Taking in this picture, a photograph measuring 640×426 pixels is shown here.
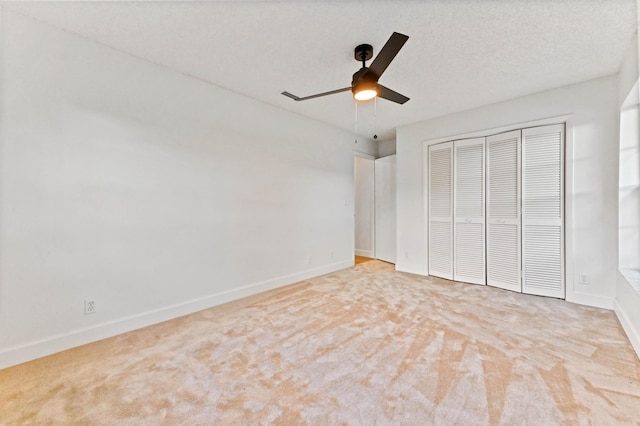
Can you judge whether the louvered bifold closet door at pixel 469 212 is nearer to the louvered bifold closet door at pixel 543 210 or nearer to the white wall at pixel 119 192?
the louvered bifold closet door at pixel 543 210

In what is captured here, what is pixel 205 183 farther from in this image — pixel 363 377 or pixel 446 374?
pixel 446 374

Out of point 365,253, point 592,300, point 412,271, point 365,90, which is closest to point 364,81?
point 365,90

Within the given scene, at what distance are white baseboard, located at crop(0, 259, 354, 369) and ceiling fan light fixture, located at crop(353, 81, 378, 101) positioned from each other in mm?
2635

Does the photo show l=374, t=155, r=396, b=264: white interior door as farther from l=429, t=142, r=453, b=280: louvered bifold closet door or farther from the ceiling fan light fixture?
the ceiling fan light fixture

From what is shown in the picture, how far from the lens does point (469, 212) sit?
397cm

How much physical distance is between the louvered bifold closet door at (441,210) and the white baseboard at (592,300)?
140cm

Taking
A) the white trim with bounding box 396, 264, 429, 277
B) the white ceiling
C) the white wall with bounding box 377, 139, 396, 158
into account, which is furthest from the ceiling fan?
the white wall with bounding box 377, 139, 396, 158

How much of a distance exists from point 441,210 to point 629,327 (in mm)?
2332

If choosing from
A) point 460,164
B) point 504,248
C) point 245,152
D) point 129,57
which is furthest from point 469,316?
point 129,57

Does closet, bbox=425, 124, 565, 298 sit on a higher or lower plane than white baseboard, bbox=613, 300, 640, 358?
higher

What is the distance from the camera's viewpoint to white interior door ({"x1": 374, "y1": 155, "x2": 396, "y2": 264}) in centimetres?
542

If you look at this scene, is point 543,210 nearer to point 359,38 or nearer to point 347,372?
point 359,38

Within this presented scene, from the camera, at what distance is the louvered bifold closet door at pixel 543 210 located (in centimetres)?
325

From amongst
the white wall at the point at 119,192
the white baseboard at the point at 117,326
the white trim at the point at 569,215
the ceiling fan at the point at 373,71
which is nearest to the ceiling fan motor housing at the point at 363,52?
the ceiling fan at the point at 373,71
